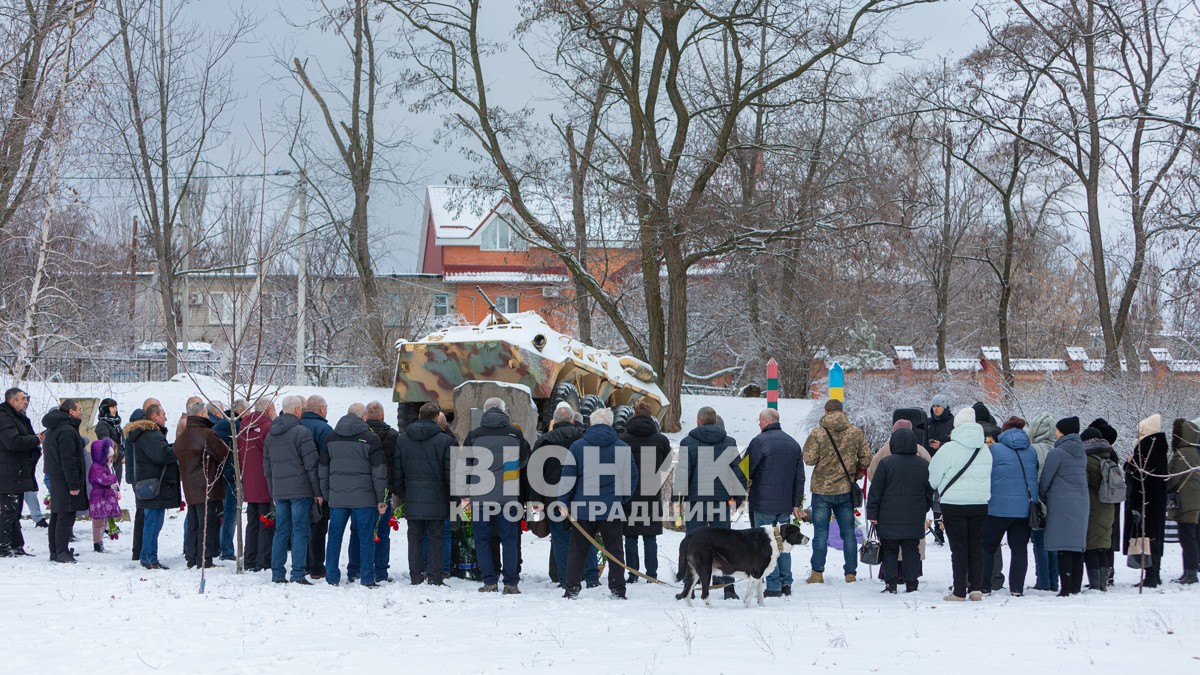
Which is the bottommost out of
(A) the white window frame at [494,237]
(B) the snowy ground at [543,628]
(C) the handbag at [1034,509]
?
(B) the snowy ground at [543,628]

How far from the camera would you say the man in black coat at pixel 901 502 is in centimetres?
980

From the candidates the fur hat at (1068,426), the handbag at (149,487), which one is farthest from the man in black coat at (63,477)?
the fur hat at (1068,426)

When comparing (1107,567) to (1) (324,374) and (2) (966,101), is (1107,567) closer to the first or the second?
(2) (966,101)

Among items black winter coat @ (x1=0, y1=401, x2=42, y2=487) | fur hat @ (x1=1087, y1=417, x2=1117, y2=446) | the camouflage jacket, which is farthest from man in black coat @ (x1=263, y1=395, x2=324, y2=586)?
fur hat @ (x1=1087, y1=417, x2=1117, y2=446)

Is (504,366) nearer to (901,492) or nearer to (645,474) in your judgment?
(645,474)

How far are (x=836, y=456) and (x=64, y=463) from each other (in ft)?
24.2

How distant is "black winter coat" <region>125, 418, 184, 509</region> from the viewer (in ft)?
35.8

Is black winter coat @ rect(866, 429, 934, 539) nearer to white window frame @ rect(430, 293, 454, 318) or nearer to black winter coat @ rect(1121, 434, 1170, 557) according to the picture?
black winter coat @ rect(1121, 434, 1170, 557)

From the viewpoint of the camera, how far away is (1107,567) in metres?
10.5

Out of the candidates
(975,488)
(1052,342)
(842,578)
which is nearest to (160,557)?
(842,578)

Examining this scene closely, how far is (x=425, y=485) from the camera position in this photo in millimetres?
10094

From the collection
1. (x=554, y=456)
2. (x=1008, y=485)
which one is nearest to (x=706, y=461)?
(x=554, y=456)

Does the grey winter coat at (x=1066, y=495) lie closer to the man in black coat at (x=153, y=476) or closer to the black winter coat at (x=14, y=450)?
the man in black coat at (x=153, y=476)

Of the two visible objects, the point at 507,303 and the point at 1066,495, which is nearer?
the point at 1066,495
